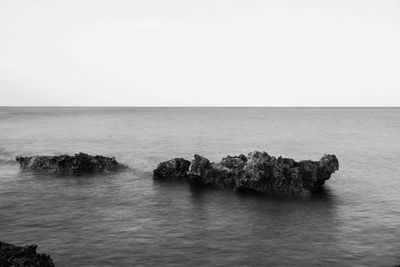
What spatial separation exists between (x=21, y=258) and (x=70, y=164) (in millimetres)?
40458

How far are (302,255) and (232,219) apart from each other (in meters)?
10.1

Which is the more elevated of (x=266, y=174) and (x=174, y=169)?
(x=266, y=174)

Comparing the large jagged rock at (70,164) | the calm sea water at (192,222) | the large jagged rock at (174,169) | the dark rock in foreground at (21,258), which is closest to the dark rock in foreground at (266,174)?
the calm sea water at (192,222)

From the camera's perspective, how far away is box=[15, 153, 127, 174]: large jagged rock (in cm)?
6207

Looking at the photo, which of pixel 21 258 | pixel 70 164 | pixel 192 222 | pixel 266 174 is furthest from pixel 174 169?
pixel 21 258

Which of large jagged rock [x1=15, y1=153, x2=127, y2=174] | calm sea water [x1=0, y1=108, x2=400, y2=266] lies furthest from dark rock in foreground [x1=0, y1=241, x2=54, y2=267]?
large jagged rock [x1=15, y1=153, x2=127, y2=174]

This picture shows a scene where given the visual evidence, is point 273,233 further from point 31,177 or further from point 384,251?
point 31,177

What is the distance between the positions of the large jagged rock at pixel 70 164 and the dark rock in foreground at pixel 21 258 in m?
38.1

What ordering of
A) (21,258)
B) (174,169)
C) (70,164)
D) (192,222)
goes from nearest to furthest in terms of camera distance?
(21,258), (192,222), (174,169), (70,164)

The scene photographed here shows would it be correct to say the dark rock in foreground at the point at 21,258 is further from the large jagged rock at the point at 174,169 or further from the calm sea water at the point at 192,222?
the large jagged rock at the point at 174,169

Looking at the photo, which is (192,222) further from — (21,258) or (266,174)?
(21,258)

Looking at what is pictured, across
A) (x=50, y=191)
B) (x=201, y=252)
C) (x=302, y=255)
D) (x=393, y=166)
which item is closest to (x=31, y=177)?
(x=50, y=191)

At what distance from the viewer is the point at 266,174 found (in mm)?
50531

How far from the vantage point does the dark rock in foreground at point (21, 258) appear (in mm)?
23016
